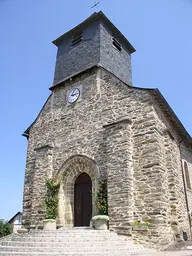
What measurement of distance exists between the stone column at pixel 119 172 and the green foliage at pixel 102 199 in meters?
0.28

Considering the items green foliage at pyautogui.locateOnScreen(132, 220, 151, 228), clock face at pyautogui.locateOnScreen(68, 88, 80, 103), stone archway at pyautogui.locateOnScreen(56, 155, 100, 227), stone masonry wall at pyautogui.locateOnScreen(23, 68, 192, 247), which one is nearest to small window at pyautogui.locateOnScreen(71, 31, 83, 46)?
stone masonry wall at pyautogui.locateOnScreen(23, 68, 192, 247)

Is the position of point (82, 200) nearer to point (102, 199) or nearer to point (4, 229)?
point (102, 199)

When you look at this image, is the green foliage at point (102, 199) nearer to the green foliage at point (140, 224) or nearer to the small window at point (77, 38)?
the green foliage at point (140, 224)

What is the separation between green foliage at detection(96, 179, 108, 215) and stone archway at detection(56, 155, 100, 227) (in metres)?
0.52

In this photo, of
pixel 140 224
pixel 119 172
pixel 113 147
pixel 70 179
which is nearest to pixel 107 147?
pixel 113 147

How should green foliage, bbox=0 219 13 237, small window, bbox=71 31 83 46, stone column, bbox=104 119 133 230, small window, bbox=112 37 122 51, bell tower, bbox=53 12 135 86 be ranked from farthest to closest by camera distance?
1. green foliage, bbox=0 219 13 237
2. small window, bbox=112 37 122 51
3. small window, bbox=71 31 83 46
4. bell tower, bbox=53 12 135 86
5. stone column, bbox=104 119 133 230

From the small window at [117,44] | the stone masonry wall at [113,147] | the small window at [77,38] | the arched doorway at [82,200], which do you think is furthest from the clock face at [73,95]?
the small window at [117,44]

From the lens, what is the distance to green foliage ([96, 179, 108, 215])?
9440 millimetres

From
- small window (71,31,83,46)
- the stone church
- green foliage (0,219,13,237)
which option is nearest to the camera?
the stone church

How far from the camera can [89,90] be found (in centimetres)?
1251

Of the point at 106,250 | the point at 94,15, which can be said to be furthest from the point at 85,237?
the point at 94,15

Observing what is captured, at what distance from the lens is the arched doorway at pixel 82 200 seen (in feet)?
35.5

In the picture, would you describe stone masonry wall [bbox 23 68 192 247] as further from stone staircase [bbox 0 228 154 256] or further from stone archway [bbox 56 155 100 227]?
stone staircase [bbox 0 228 154 256]

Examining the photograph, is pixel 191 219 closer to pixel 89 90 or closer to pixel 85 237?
pixel 85 237
